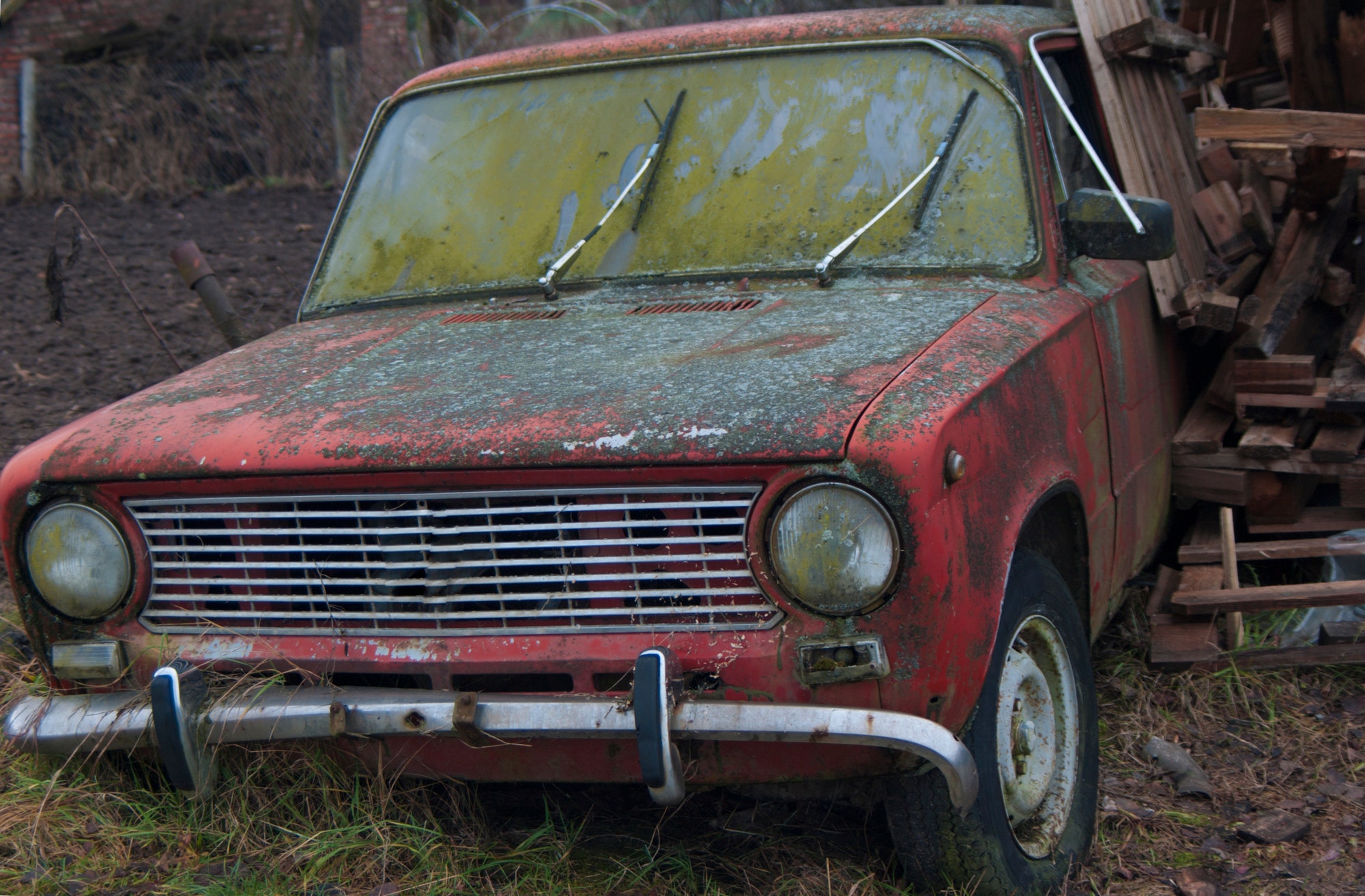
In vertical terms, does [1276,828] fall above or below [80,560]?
below

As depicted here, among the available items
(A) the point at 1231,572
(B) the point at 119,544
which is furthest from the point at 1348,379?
(B) the point at 119,544

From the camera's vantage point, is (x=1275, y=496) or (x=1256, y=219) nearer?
(x=1275, y=496)

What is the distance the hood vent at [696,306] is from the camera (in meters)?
2.95

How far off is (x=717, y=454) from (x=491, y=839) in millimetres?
1079

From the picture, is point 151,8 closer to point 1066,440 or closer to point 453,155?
point 453,155

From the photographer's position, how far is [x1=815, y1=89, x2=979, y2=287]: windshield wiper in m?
3.02

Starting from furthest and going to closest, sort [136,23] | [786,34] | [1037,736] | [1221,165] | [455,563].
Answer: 1. [136,23]
2. [1221,165]
3. [786,34]
4. [1037,736]
5. [455,563]

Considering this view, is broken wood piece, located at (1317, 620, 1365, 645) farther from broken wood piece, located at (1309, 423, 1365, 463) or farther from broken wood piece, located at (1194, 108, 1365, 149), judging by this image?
broken wood piece, located at (1194, 108, 1365, 149)

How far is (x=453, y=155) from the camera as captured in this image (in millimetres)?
3623

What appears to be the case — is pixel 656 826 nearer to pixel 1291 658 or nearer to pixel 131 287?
pixel 1291 658

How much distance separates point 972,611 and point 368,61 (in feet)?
32.4

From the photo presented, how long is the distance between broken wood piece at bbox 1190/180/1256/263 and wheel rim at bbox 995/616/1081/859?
86.2 inches

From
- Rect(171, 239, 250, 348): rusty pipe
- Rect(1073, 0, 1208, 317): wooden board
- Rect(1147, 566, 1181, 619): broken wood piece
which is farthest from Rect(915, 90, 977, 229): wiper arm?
Rect(171, 239, 250, 348): rusty pipe

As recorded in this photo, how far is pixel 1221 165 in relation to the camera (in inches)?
173
